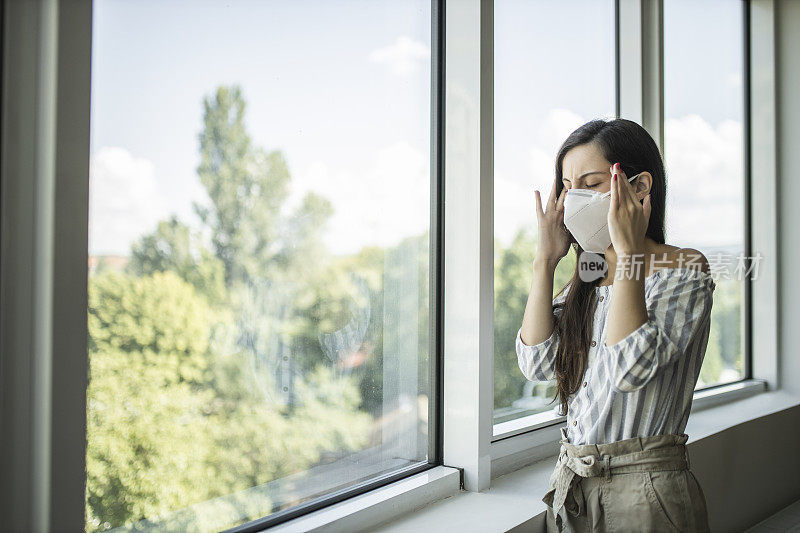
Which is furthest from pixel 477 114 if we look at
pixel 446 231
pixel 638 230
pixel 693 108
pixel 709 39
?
pixel 709 39

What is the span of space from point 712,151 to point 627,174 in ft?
6.09

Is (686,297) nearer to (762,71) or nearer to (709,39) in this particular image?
(709,39)

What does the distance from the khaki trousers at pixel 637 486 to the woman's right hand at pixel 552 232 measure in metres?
0.39

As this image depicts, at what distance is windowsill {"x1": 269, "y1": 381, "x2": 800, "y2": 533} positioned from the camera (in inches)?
48.2

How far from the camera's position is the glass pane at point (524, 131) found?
1.74 metres

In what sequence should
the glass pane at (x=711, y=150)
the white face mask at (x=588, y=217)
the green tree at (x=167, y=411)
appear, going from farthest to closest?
the glass pane at (x=711, y=150), the white face mask at (x=588, y=217), the green tree at (x=167, y=411)

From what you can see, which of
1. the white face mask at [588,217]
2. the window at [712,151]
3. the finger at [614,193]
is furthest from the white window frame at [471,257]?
the window at [712,151]

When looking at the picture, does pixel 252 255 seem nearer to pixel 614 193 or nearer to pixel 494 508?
pixel 614 193

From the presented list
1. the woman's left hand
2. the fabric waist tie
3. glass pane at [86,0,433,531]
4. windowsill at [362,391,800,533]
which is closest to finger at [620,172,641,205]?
the woman's left hand

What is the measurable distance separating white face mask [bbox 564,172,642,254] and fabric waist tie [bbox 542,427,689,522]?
0.37m

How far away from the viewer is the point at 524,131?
1.80 m

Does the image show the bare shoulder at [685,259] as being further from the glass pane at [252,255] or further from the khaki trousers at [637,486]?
the glass pane at [252,255]

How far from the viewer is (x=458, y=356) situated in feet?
4.88

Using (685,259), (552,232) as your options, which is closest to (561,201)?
(552,232)
